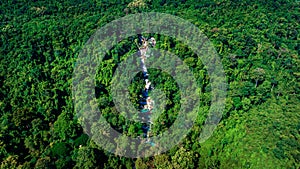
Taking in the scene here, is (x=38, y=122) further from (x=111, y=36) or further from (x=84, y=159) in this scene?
(x=111, y=36)

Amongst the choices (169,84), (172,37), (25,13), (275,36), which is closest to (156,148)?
(169,84)

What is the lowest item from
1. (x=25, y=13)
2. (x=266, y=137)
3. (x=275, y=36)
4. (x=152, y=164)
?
(x=152, y=164)

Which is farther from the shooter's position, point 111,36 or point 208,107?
point 111,36

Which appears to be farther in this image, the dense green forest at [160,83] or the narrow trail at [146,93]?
the narrow trail at [146,93]

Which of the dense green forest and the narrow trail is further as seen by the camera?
the narrow trail

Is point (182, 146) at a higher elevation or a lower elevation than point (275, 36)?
lower
